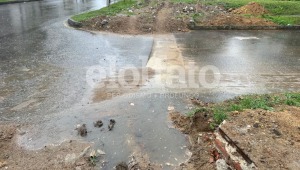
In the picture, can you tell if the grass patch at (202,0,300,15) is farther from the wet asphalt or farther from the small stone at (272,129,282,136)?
the small stone at (272,129,282,136)

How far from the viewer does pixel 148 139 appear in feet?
16.2

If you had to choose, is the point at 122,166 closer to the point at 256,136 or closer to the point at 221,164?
the point at 221,164

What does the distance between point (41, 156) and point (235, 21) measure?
11479 millimetres

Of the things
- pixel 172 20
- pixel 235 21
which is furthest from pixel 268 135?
pixel 235 21

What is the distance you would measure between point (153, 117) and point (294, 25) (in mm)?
10876

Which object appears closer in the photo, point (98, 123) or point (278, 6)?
point (98, 123)

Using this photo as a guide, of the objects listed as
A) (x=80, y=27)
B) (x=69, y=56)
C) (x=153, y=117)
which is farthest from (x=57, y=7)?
(x=153, y=117)

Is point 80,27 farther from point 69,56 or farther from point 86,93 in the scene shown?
point 86,93

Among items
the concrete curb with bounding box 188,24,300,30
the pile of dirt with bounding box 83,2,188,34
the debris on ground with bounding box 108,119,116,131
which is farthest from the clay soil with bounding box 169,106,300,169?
the concrete curb with bounding box 188,24,300,30

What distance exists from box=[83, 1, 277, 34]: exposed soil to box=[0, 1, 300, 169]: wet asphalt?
0.88 metres

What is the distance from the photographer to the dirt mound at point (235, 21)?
44.1 ft

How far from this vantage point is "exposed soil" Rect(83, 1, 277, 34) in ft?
42.1

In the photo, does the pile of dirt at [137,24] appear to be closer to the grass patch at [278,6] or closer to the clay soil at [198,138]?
the grass patch at [278,6]

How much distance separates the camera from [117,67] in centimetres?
813
